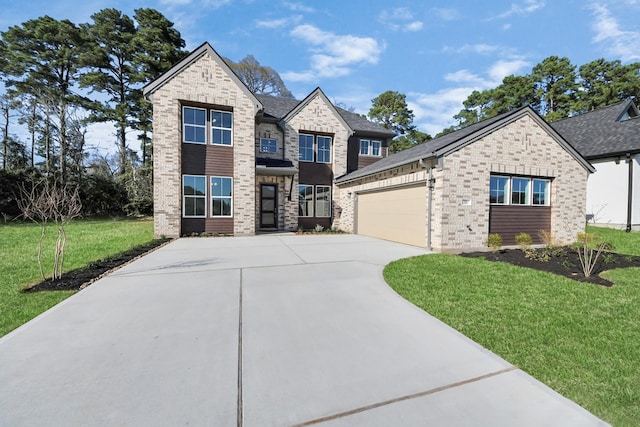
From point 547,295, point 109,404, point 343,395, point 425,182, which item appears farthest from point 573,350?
point 425,182

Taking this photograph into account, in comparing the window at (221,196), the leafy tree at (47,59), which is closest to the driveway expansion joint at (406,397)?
the window at (221,196)

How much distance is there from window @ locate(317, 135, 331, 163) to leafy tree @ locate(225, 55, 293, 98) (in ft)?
62.9

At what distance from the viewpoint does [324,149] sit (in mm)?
15469

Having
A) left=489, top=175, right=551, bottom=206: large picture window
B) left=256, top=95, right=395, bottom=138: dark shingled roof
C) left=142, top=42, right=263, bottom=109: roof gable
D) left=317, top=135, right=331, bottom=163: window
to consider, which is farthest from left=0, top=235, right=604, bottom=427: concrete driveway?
left=256, top=95, right=395, bottom=138: dark shingled roof

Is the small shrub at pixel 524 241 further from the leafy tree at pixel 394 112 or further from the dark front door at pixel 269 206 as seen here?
the leafy tree at pixel 394 112

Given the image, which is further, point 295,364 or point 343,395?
point 295,364

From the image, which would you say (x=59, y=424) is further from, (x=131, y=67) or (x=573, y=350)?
(x=131, y=67)

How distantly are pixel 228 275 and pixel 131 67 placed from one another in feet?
89.5

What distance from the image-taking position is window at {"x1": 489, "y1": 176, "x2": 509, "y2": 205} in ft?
29.9

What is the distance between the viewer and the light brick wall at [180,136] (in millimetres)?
11289

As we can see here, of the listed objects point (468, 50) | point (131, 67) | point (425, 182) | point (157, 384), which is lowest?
point (157, 384)

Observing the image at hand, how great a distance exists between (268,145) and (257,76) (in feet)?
69.6

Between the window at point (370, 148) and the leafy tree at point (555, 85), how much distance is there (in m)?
25.4

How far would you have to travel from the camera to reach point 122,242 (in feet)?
32.2
